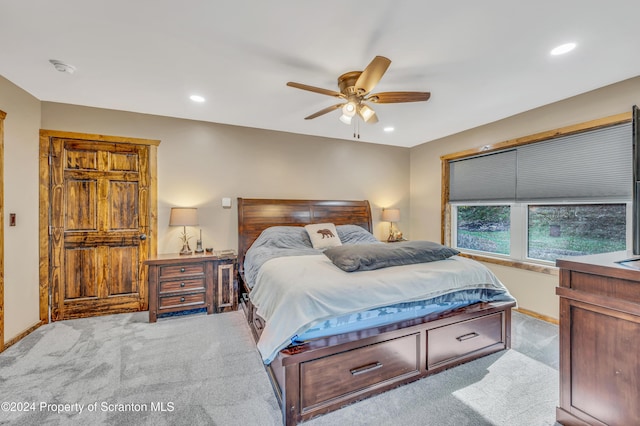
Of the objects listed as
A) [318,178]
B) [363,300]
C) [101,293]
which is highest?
[318,178]

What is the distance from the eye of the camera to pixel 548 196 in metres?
3.20

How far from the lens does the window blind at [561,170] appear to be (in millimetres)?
2660

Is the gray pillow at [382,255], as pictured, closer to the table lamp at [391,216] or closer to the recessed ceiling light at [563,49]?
the recessed ceiling light at [563,49]

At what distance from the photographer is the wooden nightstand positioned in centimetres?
315

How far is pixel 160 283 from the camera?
3.18 metres

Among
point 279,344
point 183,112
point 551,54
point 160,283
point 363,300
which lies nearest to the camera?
point 279,344

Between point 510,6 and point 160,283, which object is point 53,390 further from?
point 510,6

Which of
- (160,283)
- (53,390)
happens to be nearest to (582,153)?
(160,283)

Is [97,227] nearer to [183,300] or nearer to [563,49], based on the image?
[183,300]

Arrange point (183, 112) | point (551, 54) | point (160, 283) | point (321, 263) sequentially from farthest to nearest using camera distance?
1. point (183, 112)
2. point (160, 283)
3. point (321, 263)
4. point (551, 54)

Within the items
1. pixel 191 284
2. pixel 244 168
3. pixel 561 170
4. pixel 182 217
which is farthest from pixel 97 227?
pixel 561 170

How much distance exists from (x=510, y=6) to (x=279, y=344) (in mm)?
2488

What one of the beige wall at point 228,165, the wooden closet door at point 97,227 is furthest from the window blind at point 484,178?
the wooden closet door at point 97,227

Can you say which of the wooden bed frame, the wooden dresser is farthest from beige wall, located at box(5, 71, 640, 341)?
the wooden dresser
